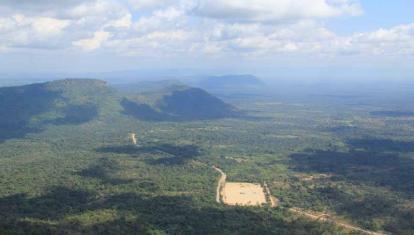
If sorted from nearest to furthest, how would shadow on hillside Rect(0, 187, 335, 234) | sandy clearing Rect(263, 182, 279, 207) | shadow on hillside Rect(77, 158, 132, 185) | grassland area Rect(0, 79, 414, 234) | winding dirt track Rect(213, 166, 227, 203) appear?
1. shadow on hillside Rect(0, 187, 335, 234)
2. grassland area Rect(0, 79, 414, 234)
3. sandy clearing Rect(263, 182, 279, 207)
4. winding dirt track Rect(213, 166, 227, 203)
5. shadow on hillside Rect(77, 158, 132, 185)

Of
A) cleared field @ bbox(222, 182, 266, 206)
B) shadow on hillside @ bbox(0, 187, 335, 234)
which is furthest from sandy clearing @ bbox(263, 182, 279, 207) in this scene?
→ shadow on hillside @ bbox(0, 187, 335, 234)

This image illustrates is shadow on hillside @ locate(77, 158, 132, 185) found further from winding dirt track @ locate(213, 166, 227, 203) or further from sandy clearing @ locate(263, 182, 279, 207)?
sandy clearing @ locate(263, 182, 279, 207)

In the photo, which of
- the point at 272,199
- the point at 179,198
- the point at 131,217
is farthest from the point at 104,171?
the point at 272,199

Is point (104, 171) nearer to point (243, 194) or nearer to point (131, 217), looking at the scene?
point (243, 194)

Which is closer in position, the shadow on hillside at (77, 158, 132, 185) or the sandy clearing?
the sandy clearing

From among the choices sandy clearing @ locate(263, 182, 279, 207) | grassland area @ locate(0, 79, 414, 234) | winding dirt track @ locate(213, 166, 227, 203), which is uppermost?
grassland area @ locate(0, 79, 414, 234)

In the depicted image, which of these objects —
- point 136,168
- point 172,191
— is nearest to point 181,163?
point 136,168

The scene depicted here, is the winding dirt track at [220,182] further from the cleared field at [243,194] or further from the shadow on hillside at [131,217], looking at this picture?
the shadow on hillside at [131,217]
